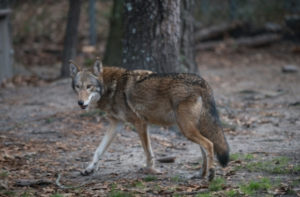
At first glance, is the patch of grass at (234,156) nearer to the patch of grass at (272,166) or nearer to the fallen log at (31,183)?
the patch of grass at (272,166)

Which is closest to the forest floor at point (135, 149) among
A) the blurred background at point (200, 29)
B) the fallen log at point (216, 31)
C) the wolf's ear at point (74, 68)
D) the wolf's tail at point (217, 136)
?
the wolf's tail at point (217, 136)

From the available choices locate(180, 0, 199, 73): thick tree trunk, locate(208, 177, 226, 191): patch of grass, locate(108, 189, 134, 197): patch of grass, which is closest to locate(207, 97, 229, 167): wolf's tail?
locate(208, 177, 226, 191): patch of grass

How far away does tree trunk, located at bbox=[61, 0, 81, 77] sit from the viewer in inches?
549

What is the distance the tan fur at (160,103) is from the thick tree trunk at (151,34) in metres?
1.82

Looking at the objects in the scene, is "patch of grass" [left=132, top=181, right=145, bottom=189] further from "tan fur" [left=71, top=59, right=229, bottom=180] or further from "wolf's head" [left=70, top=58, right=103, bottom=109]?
"wolf's head" [left=70, top=58, right=103, bottom=109]

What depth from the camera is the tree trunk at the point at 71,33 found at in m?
13.9

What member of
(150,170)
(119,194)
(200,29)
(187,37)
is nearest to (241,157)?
(150,170)

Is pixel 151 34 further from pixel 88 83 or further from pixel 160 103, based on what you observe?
pixel 160 103

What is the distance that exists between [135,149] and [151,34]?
2.29 meters

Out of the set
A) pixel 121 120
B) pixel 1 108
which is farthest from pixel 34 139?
pixel 1 108

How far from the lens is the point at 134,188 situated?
5.62 metres

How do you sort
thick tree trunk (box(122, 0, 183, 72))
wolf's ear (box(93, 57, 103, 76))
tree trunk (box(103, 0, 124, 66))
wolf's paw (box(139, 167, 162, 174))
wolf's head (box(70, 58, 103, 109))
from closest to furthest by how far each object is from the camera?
wolf's paw (box(139, 167, 162, 174)) → wolf's head (box(70, 58, 103, 109)) → wolf's ear (box(93, 57, 103, 76)) → thick tree trunk (box(122, 0, 183, 72)) → tree trunk (box(103, 0, 124, 66))

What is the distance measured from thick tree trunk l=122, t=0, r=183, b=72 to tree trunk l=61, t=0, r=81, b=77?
5.60 meters

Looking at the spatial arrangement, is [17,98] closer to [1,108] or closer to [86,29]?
[1,108]
